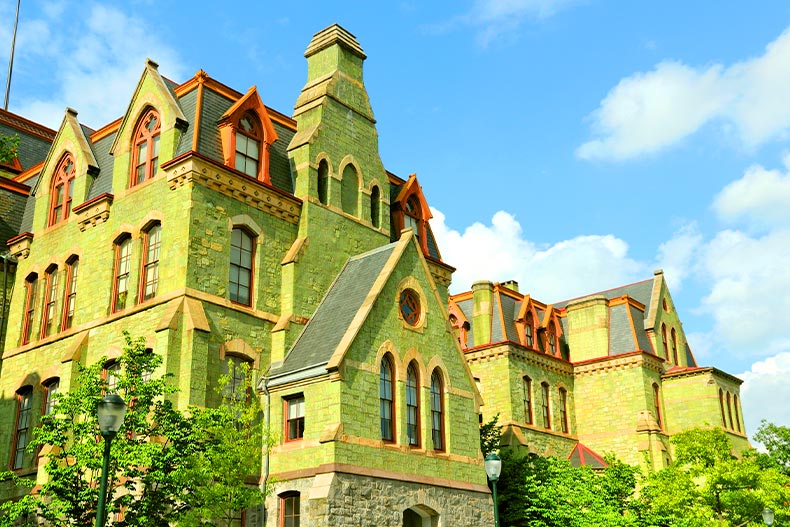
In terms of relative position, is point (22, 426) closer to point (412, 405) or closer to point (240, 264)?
point (240, 264)

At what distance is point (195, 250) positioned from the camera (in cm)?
2428

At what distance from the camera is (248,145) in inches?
1075

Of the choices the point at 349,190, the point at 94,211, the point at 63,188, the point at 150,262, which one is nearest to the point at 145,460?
the point at 150,262

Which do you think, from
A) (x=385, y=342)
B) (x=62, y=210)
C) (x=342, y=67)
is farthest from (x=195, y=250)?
(x=342, y=67)

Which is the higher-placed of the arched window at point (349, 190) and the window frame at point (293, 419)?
the arched window at point (349, 190)

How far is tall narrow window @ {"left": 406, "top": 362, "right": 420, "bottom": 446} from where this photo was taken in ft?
81.0

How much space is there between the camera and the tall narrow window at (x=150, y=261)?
25.2m

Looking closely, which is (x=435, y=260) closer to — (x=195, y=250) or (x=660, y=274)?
(x=195, y=250)

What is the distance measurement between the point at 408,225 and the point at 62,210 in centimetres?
1272

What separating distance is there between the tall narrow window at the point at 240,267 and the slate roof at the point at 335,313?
2.16 metres

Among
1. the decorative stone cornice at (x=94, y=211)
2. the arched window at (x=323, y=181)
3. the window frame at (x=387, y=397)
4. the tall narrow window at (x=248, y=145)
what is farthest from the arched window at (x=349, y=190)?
the decorative stone cornice at (x=94, y=211)

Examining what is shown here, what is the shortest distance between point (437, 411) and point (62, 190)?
51.5 ft

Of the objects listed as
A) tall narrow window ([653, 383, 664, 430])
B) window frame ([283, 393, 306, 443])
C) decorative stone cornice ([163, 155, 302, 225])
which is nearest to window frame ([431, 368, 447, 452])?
window frame ([283, 393, 306, 443])

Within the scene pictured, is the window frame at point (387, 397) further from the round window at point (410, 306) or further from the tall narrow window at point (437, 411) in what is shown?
the tall narrow window at point (437, 411)
